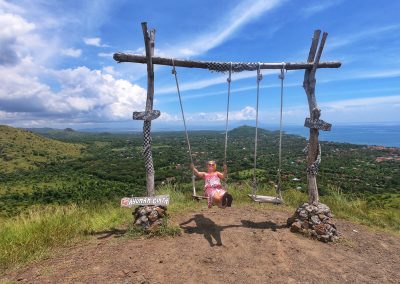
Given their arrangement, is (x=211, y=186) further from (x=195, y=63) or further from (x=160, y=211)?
(x=195, y=63)

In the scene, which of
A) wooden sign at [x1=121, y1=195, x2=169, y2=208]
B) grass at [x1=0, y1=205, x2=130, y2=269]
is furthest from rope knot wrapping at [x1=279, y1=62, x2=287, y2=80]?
grass at [x1=0, y1=205, x2=130, y2=269]

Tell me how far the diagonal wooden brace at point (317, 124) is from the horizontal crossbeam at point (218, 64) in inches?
47.9

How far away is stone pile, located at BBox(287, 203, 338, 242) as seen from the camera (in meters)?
6.31

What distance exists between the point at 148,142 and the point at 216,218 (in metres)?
2.40

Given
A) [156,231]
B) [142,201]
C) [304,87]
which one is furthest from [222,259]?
[304,87]

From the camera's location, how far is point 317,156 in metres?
6.88

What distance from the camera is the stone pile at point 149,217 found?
6.11 metres

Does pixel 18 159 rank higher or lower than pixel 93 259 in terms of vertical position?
lower

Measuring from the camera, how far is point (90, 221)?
7.06 metres

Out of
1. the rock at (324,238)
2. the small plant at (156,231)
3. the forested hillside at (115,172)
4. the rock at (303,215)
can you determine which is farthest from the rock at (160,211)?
the forested hillside at (115,172)

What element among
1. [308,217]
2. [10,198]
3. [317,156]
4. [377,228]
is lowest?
[10,198]

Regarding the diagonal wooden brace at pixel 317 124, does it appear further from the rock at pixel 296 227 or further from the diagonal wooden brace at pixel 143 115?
the diagonal wooden brace at pixel 143 115

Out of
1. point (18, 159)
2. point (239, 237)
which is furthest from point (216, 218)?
point (18, 159)

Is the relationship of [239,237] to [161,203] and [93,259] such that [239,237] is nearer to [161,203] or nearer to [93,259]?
[161,203]
